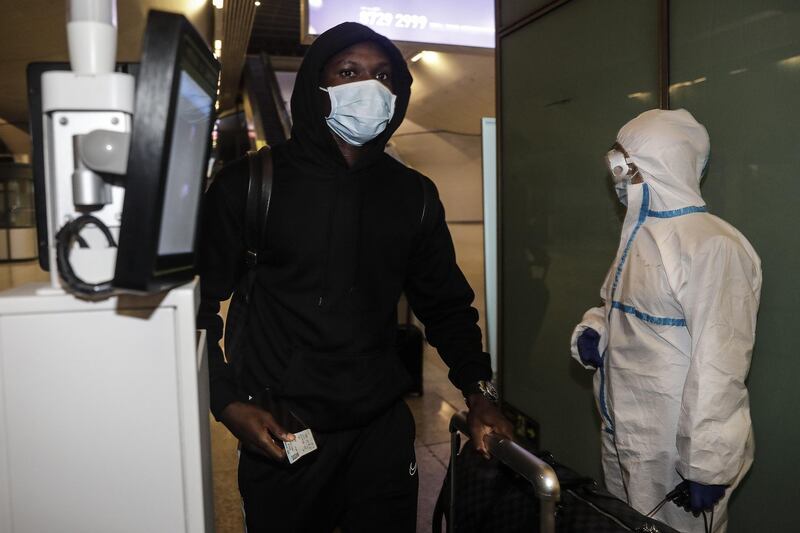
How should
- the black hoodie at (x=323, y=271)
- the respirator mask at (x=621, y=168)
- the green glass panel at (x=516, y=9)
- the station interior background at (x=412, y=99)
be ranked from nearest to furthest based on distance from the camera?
the black hoodie at (x=323, y=271), the respirator mask at (x=621, y=168), the green glass panel at (x=516, y=9), the station interior background at (x=412, y=99)

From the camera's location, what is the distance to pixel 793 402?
2004 millimetres

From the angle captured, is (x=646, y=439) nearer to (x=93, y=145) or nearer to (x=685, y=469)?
(x=685, y=469)

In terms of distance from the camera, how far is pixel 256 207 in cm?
160

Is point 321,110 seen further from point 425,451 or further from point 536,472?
point 425,451

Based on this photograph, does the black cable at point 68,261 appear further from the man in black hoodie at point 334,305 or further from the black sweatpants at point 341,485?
the black sweatpants at point 341,485

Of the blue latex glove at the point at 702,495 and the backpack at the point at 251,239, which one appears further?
the blue latex glove at the point at 702,495

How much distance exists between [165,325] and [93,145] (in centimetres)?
27

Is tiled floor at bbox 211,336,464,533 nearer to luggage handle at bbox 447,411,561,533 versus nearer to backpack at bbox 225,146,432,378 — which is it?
backpack at bbox 225,146,432,378

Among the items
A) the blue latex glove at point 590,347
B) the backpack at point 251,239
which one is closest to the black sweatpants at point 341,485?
the backpack at point 251,239

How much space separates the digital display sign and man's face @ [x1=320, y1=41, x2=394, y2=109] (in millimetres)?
2457

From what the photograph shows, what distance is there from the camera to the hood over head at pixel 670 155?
2008 mm

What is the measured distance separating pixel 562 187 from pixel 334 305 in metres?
1.91

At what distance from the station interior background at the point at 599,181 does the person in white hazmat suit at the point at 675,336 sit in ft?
0.66

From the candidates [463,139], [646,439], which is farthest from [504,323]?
[463,139]
